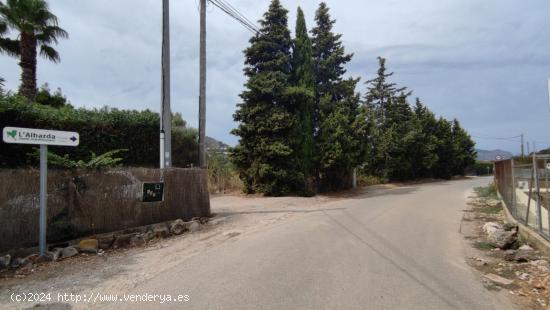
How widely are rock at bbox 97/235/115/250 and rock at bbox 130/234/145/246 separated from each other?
45 cm

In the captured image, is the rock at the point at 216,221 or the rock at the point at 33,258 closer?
the rock at the point at 33,258

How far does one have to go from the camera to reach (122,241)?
29.1 ft

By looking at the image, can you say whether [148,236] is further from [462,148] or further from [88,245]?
[462,148]

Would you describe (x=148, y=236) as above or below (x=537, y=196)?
below

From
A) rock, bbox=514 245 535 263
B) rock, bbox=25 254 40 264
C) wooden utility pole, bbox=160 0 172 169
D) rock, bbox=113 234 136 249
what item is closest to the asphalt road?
rock, bbox=514 245 535 263

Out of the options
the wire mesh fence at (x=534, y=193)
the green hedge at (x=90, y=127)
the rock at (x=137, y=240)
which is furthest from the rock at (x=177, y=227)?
the wire mesh fence at (x=534, y=193)

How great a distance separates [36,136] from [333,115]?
17.8 metres

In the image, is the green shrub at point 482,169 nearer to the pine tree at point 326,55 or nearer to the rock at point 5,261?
the pine tree at point 326,55

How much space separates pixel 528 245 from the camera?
819 centimetres

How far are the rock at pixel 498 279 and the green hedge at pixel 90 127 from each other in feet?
41.3

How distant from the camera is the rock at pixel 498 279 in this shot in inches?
238

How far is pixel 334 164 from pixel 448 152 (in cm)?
3402

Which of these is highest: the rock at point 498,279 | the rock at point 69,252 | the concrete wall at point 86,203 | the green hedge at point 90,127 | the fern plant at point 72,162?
the green hedge at point 90,127

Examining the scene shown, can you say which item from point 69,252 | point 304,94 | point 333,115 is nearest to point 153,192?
point 69,252
